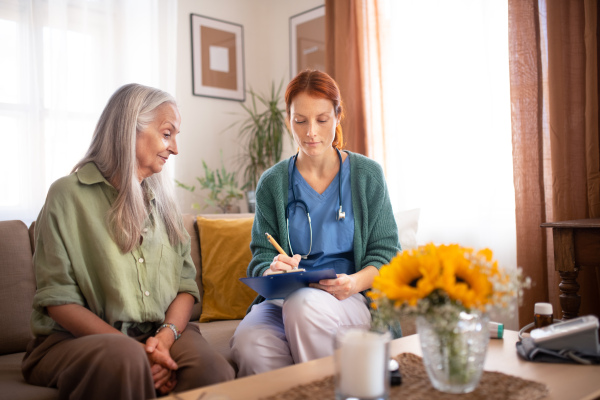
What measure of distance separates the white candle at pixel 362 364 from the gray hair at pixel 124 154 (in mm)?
798

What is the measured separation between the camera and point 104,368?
1202 millimetres

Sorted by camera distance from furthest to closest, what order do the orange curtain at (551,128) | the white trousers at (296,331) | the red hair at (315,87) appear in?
the orange curtain at (551,128), the red hair at (315,87), the white trousers at (296,331)

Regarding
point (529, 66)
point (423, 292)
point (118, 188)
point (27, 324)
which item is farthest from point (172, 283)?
point (529, 66)

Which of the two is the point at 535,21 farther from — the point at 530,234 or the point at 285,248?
the point at 285,248

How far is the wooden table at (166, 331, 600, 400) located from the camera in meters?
1.01

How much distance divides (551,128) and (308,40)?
197 cm

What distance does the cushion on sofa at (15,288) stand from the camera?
1790 mm

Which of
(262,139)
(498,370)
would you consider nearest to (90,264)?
(498,370)

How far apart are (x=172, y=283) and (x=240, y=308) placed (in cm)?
67

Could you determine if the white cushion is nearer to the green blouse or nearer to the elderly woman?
the elderly woman

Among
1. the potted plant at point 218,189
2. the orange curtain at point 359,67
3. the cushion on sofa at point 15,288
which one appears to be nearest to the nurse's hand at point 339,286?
the cushion on sofa at point 15,288

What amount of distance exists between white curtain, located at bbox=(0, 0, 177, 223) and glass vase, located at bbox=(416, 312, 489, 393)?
2.49 meters

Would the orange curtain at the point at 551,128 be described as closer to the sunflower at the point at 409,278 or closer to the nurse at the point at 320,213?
the nurse at the point at 320,213

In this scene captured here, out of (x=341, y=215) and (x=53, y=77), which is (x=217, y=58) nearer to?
(x=53, y=77)
